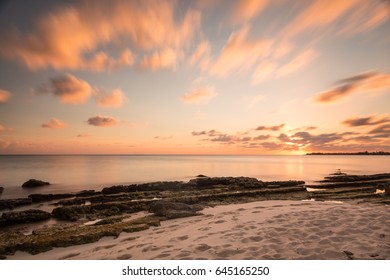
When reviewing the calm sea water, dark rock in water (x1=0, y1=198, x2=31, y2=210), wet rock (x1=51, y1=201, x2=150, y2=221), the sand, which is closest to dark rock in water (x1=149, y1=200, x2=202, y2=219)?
the sand

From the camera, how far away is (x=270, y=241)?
621 centimetres

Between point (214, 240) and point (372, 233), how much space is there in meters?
4.53

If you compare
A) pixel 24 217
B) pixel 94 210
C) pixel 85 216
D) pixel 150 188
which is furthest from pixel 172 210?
pixel 150 188

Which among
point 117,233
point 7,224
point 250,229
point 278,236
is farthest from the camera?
point 7,224

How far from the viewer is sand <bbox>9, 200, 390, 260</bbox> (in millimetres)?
5516

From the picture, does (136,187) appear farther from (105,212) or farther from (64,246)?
(64,246)

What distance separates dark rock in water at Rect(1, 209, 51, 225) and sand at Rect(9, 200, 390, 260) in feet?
26.0

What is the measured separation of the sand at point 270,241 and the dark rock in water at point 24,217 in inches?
312

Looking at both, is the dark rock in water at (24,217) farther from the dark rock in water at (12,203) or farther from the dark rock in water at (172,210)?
the dark rock in water at (172,210)

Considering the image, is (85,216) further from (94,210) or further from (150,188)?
(150,188)

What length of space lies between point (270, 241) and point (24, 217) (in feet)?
51.5
